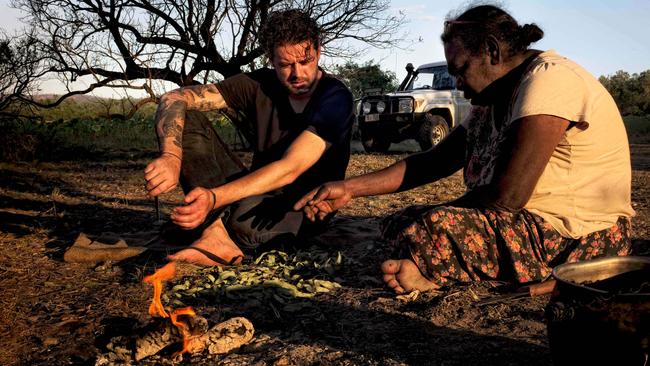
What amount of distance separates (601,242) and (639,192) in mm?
4018

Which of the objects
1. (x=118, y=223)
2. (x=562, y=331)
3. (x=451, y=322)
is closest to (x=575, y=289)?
(x=562, y=331)

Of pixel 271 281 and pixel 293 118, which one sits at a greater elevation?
pixel 293 118

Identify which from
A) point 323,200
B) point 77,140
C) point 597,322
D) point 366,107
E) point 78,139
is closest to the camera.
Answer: point 597,322

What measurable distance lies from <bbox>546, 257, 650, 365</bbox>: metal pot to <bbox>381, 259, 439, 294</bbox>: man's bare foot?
1.04 metres

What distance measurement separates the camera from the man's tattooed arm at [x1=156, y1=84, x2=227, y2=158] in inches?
139

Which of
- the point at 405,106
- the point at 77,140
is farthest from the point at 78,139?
the point at 405,106

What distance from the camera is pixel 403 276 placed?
9.45ft

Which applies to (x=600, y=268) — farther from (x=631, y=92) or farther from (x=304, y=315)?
(x=631, y=92)

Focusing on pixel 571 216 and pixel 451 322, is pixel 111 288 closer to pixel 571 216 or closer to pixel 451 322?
pixel 451 322

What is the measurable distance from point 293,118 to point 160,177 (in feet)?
3.11

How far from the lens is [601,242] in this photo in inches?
109

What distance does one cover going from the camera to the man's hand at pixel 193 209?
2.91 metres

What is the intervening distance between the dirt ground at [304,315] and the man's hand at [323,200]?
0.41m

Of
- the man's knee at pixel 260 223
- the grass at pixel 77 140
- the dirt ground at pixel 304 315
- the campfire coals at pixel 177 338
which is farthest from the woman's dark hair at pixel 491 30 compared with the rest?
the grass at pixel 77 140
